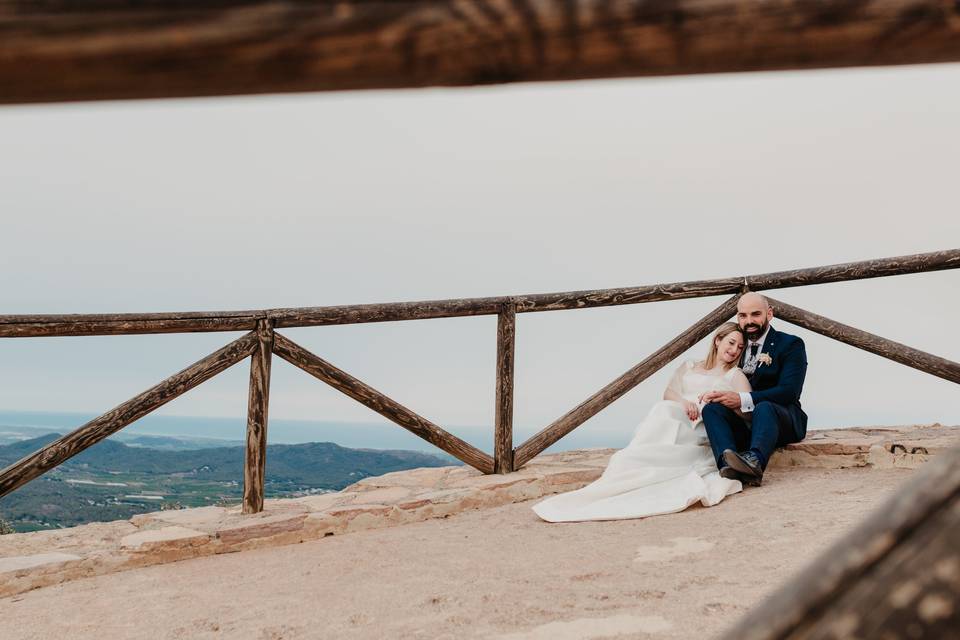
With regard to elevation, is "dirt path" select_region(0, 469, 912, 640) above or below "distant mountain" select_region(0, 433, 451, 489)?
above

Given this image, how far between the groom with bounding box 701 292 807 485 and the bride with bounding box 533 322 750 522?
10 centimetres

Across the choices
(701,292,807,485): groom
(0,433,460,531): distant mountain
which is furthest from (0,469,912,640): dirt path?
(0,433,460,531): distant mountain

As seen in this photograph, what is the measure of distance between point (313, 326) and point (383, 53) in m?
3.77

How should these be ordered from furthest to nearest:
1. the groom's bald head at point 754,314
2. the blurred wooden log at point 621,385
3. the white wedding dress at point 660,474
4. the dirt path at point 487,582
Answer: the blurred wooden log at point 621,385 → the groom's bald head at point 754,314 → the white wedding dress at point 660,474 → the dirt path at point 487,582

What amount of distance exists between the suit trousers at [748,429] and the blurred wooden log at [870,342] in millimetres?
1045

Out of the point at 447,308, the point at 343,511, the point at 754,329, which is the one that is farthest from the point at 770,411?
the point at 343,511

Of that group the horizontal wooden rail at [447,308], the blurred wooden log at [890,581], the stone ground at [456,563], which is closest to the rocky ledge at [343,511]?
the stone ground at [456,563]

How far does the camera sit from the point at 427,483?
4.93m

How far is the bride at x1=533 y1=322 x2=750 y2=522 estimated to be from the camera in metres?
4.00

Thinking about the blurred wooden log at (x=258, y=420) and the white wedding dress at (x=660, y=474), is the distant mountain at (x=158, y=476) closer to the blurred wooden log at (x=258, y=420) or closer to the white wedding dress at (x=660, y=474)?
the blurred wooden log at (x=258, y=420)

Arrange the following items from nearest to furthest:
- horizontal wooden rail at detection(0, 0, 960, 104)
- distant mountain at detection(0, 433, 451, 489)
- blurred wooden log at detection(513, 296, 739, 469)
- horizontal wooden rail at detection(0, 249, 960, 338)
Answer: horizontal wooden rail at detection(0, 0, 960, 104) → horizontal wooden rail at detection(0, 249, 960, 338) → blurred wooden log at detection(513, 296, 739, 469) → distant mountain at detection(0, 433, 451, 489)

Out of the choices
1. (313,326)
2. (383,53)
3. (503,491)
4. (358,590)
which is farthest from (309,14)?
(503,491)

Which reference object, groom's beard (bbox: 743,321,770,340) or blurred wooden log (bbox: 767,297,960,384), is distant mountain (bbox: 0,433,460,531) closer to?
blurred wooden log (bbox: 767,297,960,384)

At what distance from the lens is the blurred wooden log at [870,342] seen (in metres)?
5.04
